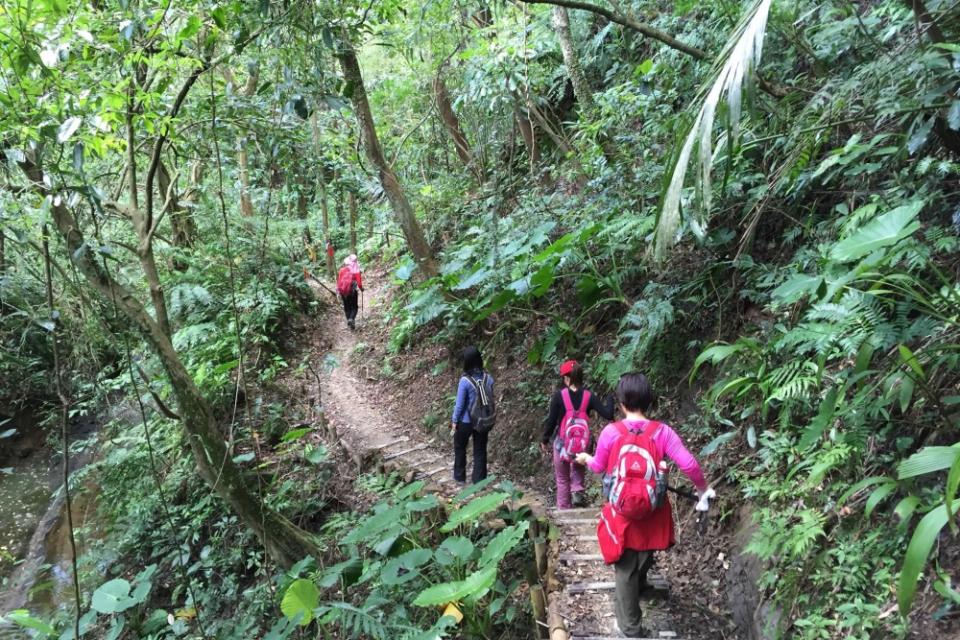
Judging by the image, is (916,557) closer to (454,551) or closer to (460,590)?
(460,590)

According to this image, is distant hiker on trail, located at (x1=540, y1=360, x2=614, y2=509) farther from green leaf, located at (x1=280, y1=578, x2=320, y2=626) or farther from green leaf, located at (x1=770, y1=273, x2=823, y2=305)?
green leaf, located at (x1=280, y1=578, x2=320, y2=626)

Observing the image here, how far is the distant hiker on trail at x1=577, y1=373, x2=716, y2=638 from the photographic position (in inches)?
128

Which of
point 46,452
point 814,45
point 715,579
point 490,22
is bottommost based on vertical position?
point 715,579

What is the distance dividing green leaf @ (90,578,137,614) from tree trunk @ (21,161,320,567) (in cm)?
106

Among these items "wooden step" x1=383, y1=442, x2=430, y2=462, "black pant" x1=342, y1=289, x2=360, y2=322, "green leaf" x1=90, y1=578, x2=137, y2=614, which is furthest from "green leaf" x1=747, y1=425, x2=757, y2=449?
"black pant" x1=342, y1=289, x2=360, y2=322

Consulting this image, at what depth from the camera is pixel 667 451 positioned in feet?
10.8

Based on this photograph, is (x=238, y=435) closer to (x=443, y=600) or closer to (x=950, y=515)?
(x=443, y=600)

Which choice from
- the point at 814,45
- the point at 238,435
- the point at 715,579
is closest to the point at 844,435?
the point at 715,579

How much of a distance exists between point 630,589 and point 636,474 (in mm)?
774

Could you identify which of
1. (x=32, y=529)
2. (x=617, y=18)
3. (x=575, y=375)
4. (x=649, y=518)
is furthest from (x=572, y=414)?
(x=32, y=529)

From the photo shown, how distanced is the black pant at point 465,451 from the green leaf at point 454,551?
1478mm

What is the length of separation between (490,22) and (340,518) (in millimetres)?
10999

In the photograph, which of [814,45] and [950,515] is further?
[814,45]

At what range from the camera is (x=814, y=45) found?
548 cm
